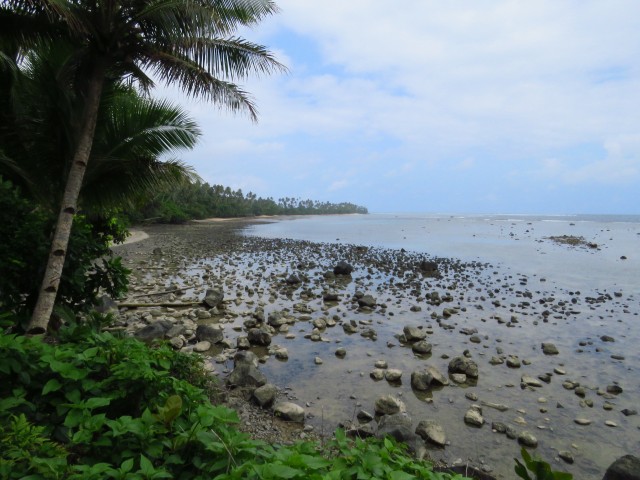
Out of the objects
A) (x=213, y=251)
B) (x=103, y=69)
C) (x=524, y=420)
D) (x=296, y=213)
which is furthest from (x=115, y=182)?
(x=296, y=213)

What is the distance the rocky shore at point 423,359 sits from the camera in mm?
6070

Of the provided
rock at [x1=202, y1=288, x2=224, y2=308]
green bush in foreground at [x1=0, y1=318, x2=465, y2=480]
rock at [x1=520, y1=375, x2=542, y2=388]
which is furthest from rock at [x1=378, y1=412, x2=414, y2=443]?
rock at [x1=202, y1=288, x2=224, y2=308]

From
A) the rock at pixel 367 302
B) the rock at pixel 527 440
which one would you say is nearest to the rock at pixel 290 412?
the rock at pixel 527 440

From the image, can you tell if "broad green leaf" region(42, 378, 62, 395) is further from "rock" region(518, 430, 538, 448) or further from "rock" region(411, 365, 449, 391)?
"rock" region(411, 365, 449, 391)

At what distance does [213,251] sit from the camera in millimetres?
30047

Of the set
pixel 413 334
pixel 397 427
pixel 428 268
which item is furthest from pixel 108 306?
pixel 428 268

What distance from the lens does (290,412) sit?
20.6ft

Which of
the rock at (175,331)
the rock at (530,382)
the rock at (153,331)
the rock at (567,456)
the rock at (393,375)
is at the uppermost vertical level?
the rock at (153,331)

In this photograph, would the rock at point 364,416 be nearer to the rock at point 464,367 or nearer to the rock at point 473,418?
the rock at point 473,418

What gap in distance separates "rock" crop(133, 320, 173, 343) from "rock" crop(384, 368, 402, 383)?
5.18m

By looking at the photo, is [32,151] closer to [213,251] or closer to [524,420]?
[524,420]

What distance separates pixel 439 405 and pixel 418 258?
850 inches

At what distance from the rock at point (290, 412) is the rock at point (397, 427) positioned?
1.26 meters

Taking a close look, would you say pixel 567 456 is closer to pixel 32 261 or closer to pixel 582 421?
pixel 582 421
